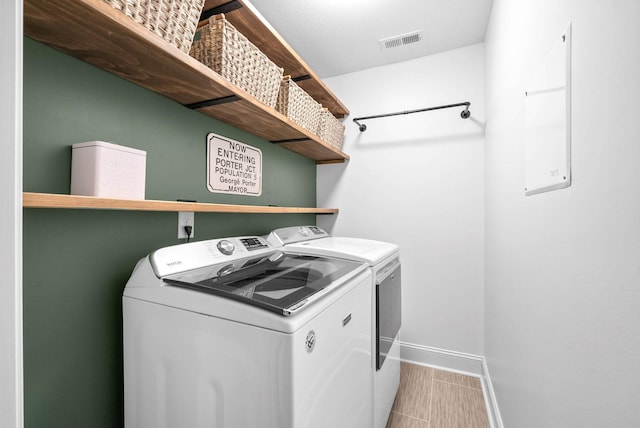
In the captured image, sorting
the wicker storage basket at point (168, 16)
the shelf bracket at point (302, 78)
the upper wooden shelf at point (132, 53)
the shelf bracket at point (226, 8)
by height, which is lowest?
the upper wooden shelf at point (132, 53)

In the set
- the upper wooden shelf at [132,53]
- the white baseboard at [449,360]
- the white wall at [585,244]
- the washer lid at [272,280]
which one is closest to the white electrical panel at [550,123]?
the white wall at [585,244]

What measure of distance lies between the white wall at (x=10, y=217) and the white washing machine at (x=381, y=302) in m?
1.19

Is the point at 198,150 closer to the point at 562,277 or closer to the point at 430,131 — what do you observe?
the point at 562,277

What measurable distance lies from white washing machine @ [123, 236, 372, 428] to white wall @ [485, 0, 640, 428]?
2.10 feet

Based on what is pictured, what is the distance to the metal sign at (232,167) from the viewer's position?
1553 mm

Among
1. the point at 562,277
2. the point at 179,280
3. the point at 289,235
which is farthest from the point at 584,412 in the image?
the point at 289,235

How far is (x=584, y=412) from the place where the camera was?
2.08 ft

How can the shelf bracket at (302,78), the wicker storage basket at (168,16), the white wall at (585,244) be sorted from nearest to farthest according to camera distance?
1. the white wall at (585,244)
2. the wicker storage basket at (168,16)
3. the shelf bracket at (302,78)

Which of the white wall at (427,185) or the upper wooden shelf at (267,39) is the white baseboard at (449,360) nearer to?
the white wall at (427,185)

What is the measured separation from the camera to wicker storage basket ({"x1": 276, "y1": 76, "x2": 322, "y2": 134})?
166cm

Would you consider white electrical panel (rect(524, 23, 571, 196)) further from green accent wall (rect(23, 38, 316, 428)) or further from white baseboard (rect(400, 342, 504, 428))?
white baseboard (rect(400, 342, 504, 428))

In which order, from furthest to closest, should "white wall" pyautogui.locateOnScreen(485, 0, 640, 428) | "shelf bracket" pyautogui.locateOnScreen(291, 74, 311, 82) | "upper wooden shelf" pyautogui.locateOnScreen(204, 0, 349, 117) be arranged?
"shelf bracket" pyautogui.locateOnScreen(291, 74, 311, 82) → "upper wooden shelf" pyautogui.locateOnScreen(204, 0, 349, 117) → "white wall" pyautogui.locateOnScreen(485, 0, 640, 428)

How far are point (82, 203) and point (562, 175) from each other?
4.38ft

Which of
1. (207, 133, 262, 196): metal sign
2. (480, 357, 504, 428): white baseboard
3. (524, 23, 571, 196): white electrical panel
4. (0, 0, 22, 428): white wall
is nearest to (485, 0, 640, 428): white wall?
(524, 23, 571, 196): white electrical panel
